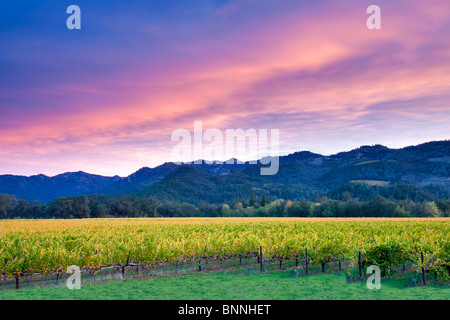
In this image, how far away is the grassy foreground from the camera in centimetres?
1795

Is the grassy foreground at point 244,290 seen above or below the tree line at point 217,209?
above

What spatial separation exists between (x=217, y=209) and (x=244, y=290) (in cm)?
13612

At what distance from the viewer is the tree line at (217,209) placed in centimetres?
11362

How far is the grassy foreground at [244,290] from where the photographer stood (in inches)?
707

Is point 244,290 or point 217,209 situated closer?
point 244,290

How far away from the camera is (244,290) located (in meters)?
19.6

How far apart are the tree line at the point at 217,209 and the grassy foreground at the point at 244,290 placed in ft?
321

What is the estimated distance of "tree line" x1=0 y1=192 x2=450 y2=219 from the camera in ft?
373

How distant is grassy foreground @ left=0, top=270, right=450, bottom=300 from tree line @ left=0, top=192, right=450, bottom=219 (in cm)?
9779

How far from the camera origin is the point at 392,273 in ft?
75.7

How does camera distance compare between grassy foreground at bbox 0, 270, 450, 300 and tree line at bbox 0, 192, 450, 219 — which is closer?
grassy foreground at bbox 0, 270, 450, 300

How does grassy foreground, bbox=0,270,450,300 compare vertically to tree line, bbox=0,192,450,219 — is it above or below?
above

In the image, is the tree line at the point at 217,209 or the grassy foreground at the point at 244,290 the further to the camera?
the tree line at the point at 217,209
